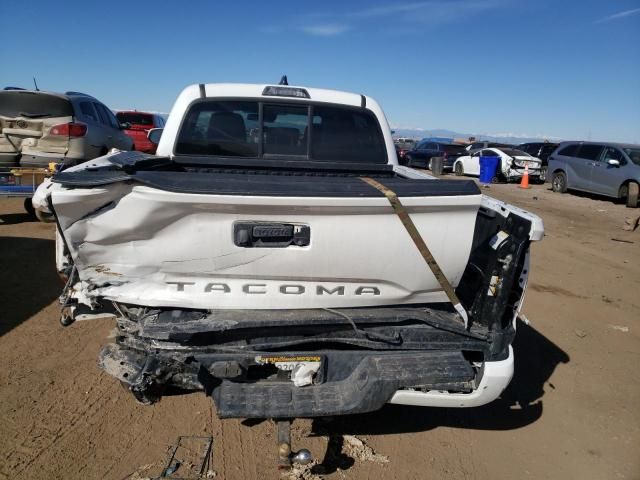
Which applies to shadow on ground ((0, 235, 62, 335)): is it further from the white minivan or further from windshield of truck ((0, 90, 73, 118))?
the white minivan

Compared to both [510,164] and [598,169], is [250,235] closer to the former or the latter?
[598,169]

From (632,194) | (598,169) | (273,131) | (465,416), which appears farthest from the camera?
(598,169)

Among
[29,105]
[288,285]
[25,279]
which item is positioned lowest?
[25,279]

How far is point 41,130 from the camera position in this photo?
839 centimetres

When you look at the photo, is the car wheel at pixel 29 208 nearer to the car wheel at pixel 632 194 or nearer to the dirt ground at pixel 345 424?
the dirt ground at pixel 345 424

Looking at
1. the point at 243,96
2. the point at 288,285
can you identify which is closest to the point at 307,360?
the point at 288,285

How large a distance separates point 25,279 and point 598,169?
15483mm

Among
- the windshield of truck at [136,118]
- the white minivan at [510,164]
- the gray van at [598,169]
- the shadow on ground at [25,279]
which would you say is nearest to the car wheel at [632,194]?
the gray van at [598,169]

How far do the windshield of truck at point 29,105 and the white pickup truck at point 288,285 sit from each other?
7.19 m

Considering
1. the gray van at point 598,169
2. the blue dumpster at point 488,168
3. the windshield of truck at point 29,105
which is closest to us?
the windshield of truck at point 29,105

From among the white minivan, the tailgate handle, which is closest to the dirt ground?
the tailgate handle

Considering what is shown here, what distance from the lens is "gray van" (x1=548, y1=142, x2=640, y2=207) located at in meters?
13.5

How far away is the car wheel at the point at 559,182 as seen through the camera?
1587 cm

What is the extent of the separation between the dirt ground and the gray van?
10448 mm
